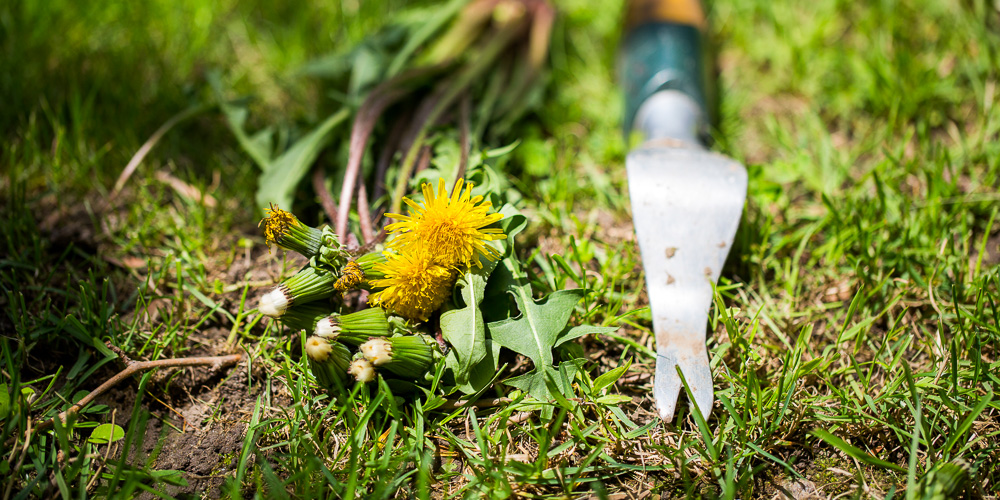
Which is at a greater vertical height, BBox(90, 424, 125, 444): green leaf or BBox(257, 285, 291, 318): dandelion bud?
BBox(257, 285, 291, 318): dandelion bud

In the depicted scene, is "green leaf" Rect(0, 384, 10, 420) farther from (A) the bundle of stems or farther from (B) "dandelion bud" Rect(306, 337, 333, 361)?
(A) the bundle of stems

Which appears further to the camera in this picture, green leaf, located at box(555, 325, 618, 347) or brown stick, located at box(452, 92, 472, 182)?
brown stick, located at box(452, 92, 472, 182)

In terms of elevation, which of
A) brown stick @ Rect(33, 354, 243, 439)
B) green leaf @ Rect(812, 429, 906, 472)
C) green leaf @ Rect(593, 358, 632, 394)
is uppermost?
brown stick @ Rect(33, 354, 243, 439)

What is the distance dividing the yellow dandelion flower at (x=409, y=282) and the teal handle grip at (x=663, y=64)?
121 cm

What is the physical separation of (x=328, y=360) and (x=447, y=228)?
1.46 feet

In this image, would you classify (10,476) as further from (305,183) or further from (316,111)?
(316,111)

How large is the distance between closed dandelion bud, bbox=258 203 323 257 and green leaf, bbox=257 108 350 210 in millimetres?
572

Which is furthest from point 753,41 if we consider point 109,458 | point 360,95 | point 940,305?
point 109,458

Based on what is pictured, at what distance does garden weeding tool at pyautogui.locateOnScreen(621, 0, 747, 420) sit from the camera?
1707 millimetres

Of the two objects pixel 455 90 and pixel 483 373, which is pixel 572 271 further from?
pixel 455 90

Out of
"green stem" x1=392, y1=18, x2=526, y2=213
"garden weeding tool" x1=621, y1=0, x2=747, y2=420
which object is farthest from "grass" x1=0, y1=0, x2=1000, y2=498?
"green stem" x1=392, y1=18, x2=526, y2=213

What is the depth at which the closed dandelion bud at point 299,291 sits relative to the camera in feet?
5.13

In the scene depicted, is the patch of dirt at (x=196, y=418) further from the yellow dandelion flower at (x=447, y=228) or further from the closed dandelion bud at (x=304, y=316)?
the yellow dandelion flower at (x=447, y=228)

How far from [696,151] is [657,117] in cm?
25
